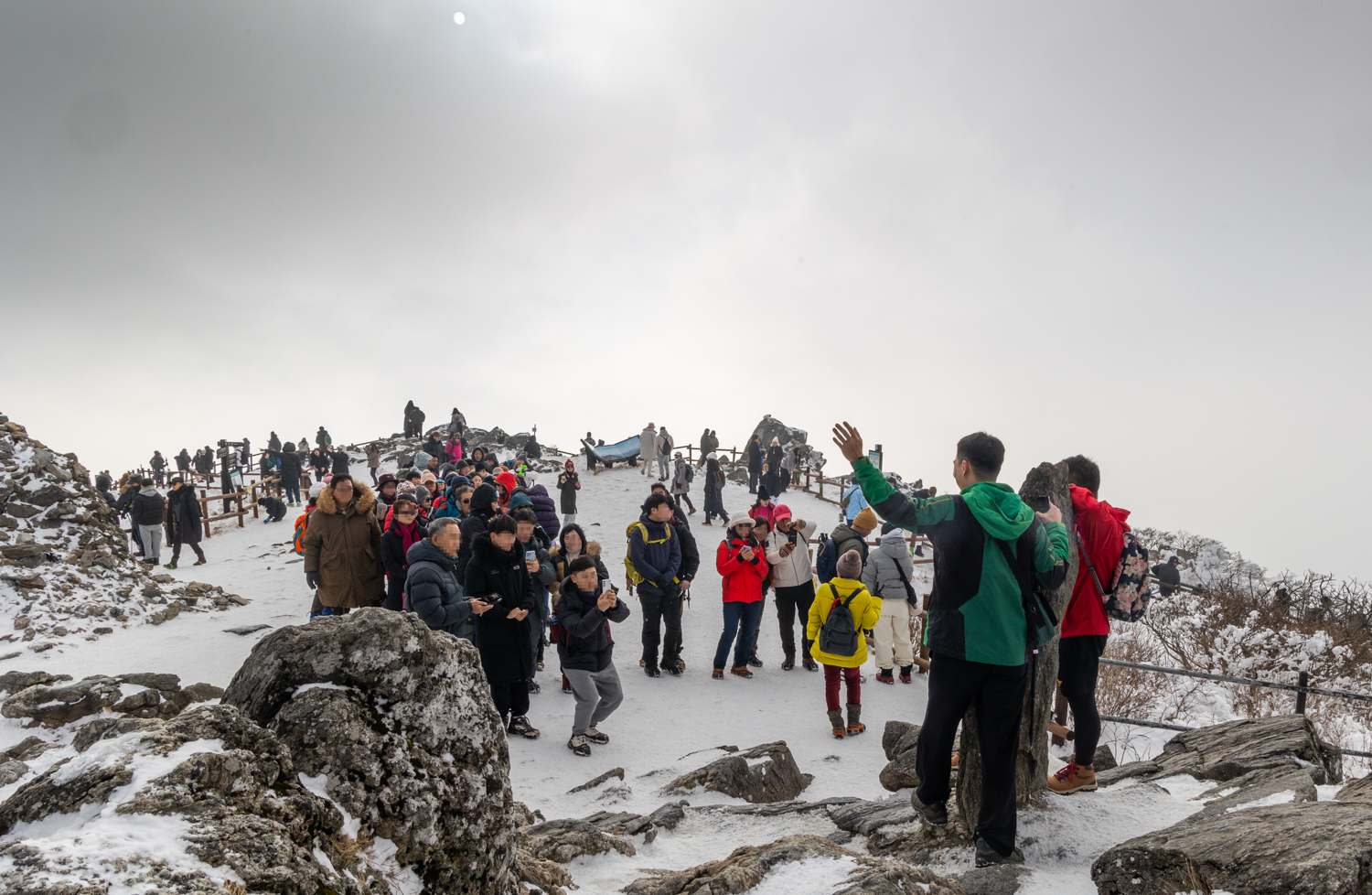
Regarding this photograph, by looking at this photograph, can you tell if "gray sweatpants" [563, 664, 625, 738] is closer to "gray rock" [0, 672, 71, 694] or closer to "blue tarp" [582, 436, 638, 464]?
"gray rock" [0, 672, 71, 694]

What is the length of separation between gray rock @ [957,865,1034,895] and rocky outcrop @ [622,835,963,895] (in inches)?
6.7

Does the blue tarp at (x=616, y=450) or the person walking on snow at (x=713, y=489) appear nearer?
the person walking on snow at (x=713, y=489)

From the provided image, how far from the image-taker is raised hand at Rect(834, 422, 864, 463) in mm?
3076

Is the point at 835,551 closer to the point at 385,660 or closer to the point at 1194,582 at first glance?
the point at 385,660

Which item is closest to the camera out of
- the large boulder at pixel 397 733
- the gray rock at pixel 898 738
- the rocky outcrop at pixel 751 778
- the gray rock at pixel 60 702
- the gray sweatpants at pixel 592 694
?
the large boulder at pixel 397 733

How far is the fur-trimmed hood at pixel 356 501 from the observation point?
6.43 m

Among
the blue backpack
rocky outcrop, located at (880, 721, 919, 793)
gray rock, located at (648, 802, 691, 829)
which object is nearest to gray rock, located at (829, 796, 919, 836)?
rocky outcrop, located at (880, 721, 919, 793)

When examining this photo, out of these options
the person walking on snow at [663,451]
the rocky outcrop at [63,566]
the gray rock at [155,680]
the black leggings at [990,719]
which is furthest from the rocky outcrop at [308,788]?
the person walking on snow at [663,451]

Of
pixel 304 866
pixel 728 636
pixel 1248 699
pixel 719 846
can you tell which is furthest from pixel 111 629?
pixel 1248 699

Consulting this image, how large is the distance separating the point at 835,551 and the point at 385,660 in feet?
19.4

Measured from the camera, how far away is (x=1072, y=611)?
145 inches

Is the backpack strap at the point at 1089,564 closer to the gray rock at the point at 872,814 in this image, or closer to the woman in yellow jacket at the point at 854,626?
the gray rock at the point at 872,814

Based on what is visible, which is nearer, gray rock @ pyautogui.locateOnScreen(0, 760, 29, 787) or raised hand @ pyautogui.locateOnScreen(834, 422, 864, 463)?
raised hand @ pyautogui.locateOnScreen(834, 422, 864, 463)

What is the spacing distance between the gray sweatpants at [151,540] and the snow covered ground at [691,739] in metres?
0.68
